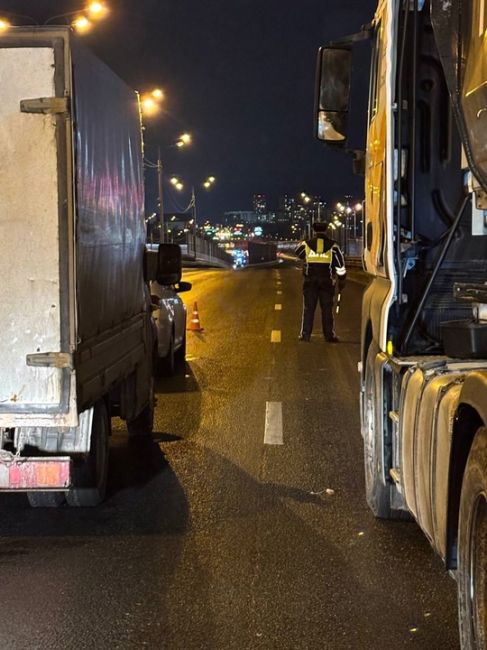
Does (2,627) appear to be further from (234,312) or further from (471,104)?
(234,312)

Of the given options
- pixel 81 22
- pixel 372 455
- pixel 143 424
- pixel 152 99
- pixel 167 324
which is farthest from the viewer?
pixel 152 99

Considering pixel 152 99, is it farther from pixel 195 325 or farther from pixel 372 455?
pixel 372 455

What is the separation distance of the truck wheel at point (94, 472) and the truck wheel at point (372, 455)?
6.20 ft

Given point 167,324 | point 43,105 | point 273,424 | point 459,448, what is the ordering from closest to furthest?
1. point 459,448
2. point 43,105
3. point 273,424
4. point 167,324

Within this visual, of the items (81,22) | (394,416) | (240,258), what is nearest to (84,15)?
(81,22)

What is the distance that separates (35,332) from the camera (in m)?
5.02

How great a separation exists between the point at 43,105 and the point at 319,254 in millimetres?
10556

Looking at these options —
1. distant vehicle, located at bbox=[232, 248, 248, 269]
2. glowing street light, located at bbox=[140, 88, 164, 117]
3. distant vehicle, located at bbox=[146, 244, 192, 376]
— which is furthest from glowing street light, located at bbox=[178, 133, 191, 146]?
distant vehicle, located at bbox=[232, 248, 248, 269]

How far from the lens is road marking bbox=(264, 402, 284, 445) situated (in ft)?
27.0

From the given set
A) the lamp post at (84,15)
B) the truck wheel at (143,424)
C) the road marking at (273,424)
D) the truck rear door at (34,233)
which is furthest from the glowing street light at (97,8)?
the truck rear door at (34,233)

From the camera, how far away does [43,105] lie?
4.89 meters

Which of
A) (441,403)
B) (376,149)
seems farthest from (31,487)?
(376,149)

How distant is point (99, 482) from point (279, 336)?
35.2ft

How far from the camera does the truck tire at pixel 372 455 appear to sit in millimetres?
5562
